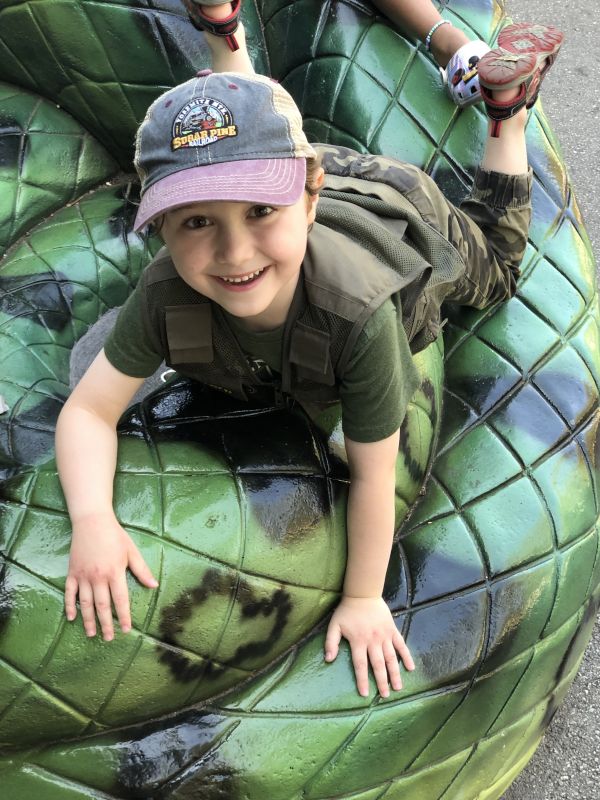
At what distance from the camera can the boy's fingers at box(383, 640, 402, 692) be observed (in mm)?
1214

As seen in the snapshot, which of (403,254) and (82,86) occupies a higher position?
(403,254)

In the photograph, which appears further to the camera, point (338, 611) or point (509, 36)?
point (509, 36)

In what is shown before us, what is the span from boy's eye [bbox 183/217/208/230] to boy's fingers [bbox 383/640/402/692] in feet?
2.16

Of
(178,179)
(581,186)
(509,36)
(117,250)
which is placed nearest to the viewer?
(178,179)

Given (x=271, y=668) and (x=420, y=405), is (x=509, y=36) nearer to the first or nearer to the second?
(x=420, y=405)

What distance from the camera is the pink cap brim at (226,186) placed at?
2.76ft

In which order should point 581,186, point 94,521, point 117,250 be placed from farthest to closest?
point 581,186
point 117,250
point 94,521

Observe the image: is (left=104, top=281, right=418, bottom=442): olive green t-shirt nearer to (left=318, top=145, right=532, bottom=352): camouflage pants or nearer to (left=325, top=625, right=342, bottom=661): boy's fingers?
(left=318, top=145, right=532, bottom=352): camouflage pants

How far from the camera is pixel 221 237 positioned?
896mm

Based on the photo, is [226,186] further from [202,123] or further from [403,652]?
[403,652]

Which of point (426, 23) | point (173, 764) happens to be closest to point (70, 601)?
point (173, 764)

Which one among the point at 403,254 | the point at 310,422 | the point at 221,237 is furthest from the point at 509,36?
the point at 221,237

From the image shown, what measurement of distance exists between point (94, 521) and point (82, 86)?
1076 millimetres

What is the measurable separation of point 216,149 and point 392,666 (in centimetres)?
75
